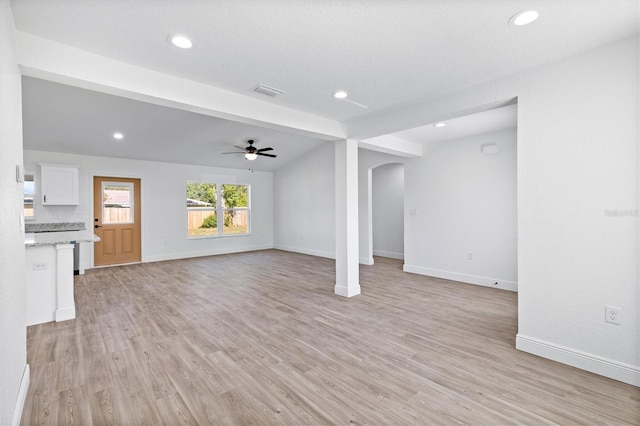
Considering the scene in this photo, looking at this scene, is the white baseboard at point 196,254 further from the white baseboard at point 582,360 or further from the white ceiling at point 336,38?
the white baseboard at point 582,360

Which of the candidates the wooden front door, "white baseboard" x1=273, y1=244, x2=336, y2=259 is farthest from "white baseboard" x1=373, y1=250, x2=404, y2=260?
the wooden front door

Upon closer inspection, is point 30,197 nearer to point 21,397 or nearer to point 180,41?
point 21,397

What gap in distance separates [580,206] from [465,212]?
2830 mm

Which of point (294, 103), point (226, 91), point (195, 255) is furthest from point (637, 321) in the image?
point (195, 255)

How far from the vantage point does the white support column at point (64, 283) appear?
3.46 m

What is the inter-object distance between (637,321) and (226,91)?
396 centimetres

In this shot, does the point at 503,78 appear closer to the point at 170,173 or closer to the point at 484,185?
the point at 484,185

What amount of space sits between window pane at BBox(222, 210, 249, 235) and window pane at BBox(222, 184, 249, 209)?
205 millimetres

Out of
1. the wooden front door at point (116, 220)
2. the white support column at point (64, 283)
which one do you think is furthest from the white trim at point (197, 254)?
the white support column at point (64, 283)

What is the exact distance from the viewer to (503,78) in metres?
2.76

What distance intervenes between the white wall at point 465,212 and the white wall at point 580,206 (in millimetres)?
2266

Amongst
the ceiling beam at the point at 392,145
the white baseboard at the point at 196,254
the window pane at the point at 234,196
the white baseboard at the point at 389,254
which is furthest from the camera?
the window pane at the point at 234,196

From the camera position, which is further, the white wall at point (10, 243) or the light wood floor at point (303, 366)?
the light wood floor at point (303, 366)

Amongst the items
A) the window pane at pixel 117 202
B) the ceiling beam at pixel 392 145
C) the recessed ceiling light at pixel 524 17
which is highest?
the recessed ceiling light at pixel 524 17
